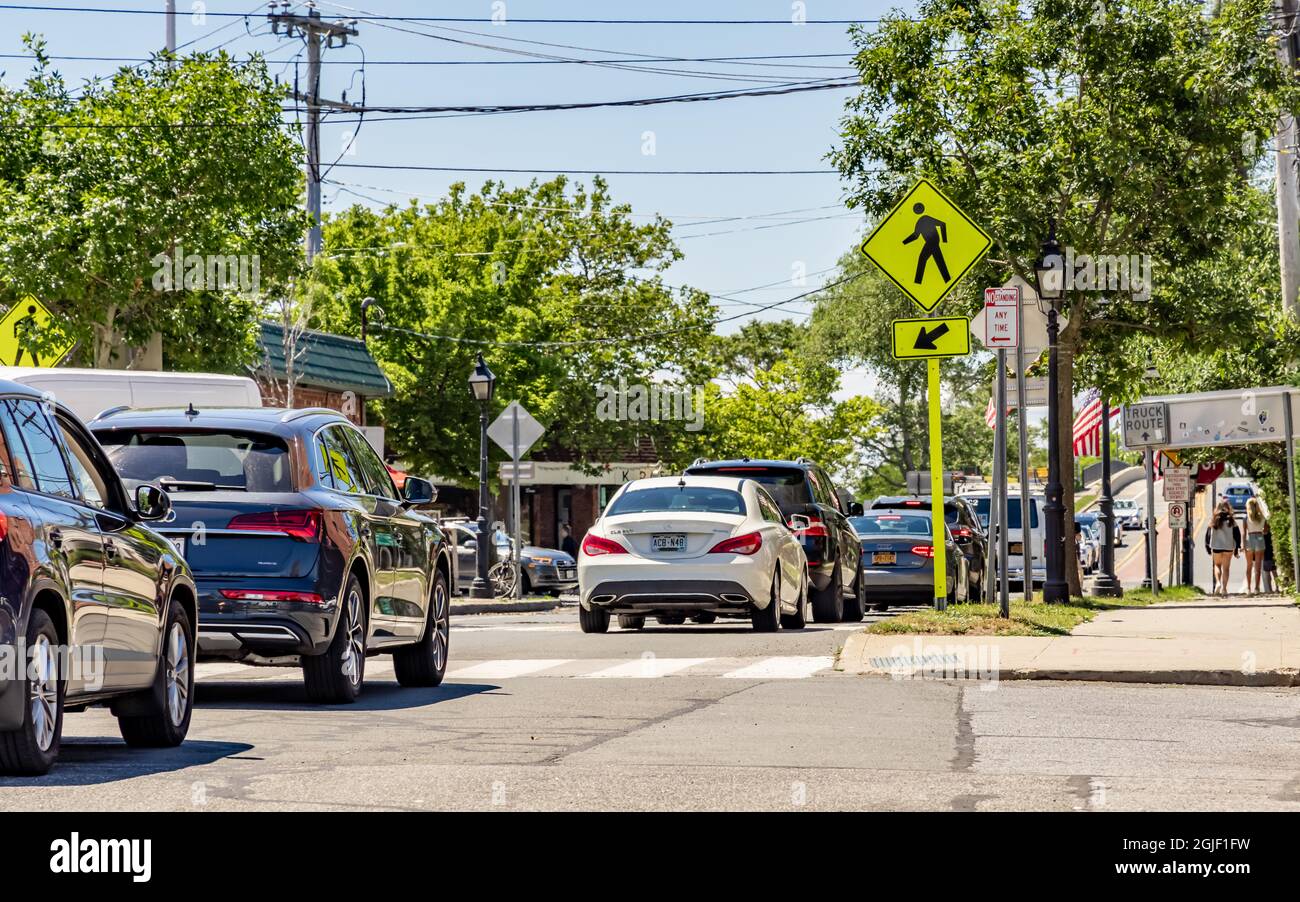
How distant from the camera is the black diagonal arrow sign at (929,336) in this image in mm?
17828

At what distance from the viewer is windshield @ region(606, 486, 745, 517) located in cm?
1953

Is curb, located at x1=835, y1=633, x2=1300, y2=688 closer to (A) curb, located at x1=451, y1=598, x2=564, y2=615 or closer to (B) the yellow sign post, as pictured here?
(B) the yellow sign post

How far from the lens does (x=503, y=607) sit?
106ft

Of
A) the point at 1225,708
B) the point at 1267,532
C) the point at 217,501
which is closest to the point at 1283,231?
the point at 1267,532

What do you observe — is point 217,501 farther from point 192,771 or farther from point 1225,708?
point 1225,708

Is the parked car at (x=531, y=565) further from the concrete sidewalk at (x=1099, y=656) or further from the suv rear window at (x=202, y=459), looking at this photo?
the suv rear window at (x=202, y=459)

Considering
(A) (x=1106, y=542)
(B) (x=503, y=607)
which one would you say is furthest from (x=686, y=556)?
(A) (x=1106, y=542)

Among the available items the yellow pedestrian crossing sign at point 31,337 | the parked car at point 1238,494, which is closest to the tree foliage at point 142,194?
the yellow pedestrian crossing sign at point 31,337

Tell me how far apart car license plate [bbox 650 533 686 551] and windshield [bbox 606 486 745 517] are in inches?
17.2

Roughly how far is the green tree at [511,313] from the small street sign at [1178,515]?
1691 centimetres

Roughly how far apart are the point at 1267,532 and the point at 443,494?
30607 millimetres

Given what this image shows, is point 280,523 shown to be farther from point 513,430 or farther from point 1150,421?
point 1150,421
